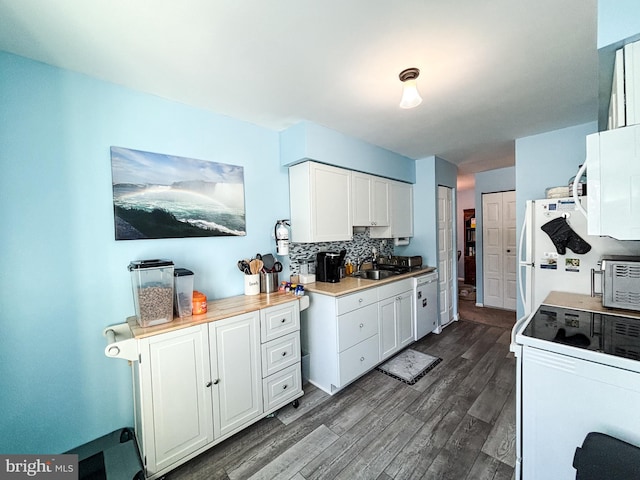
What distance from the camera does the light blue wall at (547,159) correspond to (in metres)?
2.57

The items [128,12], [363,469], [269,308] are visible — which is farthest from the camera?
[269,308]

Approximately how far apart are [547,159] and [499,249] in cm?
214

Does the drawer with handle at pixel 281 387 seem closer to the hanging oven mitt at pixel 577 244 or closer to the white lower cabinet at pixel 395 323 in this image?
the white lower cabinet at pixel 395 323

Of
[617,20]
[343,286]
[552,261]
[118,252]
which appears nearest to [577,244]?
[552,261]

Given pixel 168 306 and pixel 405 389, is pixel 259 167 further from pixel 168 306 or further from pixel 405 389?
pixel 405 389

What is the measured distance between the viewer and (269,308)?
6.31 feet

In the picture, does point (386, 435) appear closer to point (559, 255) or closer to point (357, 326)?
point (357, 326)

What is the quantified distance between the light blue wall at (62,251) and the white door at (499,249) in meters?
5.00

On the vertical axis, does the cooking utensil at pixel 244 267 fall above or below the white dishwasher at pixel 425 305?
above

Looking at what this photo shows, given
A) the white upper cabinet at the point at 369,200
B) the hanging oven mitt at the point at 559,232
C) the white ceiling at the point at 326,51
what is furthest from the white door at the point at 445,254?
the white ceiling at the point at 326,51

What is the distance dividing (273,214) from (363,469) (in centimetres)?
205

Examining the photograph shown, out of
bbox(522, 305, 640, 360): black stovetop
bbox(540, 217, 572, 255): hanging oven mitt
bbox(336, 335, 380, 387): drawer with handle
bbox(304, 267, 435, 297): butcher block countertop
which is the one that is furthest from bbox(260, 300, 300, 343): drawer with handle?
bbox(540, 217, 572, 255): hanging oven mitt

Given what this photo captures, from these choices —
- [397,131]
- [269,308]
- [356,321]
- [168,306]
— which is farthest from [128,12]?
[356,321]

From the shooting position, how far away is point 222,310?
71.0 inches
